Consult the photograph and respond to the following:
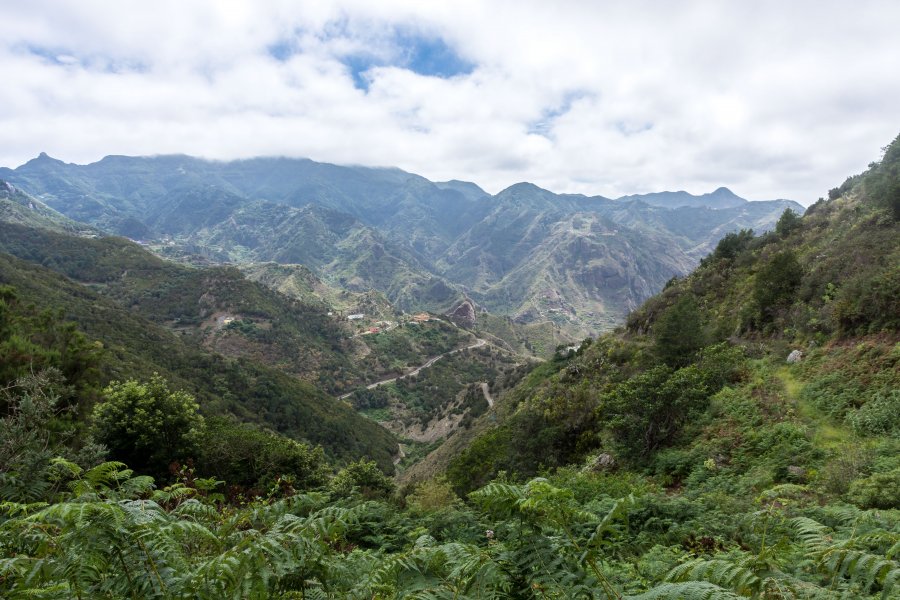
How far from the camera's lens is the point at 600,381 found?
28594 mm

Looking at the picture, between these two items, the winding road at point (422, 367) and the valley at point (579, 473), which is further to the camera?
the winding road at point (422, 367)

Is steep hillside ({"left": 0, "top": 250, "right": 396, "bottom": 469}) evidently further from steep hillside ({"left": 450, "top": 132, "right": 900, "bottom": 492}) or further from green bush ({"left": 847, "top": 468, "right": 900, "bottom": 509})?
green bush ({"left": 847, "top": 468, "right": 900, "bottom": 509})

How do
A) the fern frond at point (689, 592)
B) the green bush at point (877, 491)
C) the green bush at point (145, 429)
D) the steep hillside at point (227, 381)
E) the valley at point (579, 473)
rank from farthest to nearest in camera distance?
the steep hillside at point (227, 381)
the green bush at point (145, 429)
the green bush at point (877, 491)
the valley at point (579, 473)
the fern frond at point (689, 592)

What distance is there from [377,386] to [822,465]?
344ft

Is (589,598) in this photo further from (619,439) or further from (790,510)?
(619,439)

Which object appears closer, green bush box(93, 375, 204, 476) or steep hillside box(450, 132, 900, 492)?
steep hillside box(450, 132, 900, 492)

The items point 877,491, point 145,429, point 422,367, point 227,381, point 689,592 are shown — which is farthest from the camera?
point 422,367

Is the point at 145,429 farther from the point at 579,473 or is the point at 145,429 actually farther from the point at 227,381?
the point at 227,381

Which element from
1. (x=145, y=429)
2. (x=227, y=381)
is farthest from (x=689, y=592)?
(x=227, y=381)

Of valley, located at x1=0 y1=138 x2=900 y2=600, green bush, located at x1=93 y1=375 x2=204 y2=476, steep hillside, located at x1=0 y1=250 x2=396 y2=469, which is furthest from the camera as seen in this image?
steep hillside, located at x1=0 y1=250 x2=396 y2=469

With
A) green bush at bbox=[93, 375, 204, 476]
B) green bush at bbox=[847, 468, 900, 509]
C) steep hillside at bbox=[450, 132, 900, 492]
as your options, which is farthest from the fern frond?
green bush at bbox=[93, 375, 204, 476]

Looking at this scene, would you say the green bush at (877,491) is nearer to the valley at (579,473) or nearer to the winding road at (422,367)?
the valley at (579,473)

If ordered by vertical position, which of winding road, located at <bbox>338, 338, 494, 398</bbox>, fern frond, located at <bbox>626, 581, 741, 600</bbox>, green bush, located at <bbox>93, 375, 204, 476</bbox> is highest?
fern frond, located at <bbox>626, 581, 741, 600</bbox>

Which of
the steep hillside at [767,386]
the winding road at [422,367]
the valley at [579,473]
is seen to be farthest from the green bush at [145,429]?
the winding road at [422,367]
